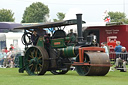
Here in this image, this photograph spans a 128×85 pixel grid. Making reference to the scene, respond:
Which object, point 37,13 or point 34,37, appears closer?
point 34,37

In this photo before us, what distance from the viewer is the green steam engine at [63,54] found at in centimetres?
1447

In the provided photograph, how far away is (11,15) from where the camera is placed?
86438mm

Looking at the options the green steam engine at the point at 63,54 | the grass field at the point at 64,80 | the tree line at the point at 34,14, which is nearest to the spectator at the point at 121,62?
the green steam engine at the point at 63,54

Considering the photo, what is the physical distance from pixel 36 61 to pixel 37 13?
71519 mm

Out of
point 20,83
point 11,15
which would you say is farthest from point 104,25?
point 11,15

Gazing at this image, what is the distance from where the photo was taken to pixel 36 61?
15.7 m

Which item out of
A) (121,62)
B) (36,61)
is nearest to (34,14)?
(121,62)

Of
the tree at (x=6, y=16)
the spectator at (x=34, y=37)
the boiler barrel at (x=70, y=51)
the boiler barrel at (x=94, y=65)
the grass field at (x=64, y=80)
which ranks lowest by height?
the grass field at (x=64, y=80)

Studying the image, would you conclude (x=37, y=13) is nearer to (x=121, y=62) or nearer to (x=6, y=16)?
(x=6, y=16)

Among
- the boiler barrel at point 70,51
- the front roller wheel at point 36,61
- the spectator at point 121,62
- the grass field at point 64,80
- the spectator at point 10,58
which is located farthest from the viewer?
the spectator at point 10,58

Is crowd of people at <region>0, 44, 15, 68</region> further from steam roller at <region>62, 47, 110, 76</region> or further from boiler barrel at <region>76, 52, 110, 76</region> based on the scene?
boiler barrel at <region>76, 52, 110, 76</region>

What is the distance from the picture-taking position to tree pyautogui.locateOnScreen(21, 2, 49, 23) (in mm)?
85500

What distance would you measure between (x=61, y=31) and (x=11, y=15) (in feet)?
236

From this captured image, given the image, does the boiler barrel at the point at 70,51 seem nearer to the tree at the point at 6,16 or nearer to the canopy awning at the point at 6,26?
the canopy awning at the point at 6,26
